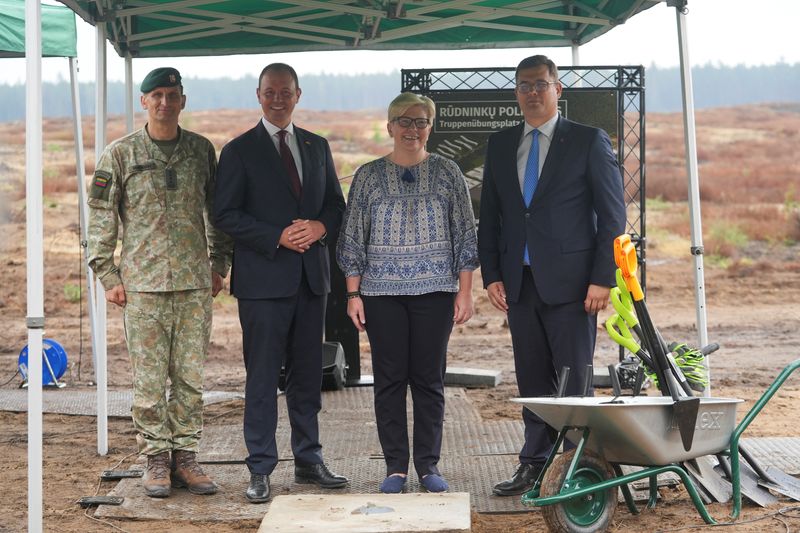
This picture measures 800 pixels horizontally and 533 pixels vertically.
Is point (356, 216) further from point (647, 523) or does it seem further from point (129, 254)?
point (647, 523)

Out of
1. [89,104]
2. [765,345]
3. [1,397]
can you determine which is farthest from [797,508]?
[89,104]

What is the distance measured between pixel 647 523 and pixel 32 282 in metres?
2.76

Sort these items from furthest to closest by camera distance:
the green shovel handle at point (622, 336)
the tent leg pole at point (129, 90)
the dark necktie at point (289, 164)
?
the tent leg pole at point (129, 90)
the dark necktie at point (289, 164)
the green shovel handle at point (622, 336)

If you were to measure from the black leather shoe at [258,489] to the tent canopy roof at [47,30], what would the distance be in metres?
4.65

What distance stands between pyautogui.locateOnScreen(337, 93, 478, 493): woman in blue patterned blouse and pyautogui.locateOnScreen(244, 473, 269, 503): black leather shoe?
0.56m

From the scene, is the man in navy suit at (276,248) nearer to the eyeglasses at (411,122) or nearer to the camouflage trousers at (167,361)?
the camouflage trousers at (167,361)

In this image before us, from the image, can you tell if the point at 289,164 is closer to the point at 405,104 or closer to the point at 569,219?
the point at 405,104

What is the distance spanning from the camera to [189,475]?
5793mm

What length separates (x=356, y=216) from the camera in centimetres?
553

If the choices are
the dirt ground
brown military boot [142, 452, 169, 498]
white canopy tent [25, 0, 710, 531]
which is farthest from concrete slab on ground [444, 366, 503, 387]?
brown military boot [142, 452, 169, 498]

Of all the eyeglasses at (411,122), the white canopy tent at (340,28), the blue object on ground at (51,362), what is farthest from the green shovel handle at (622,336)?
the blue object on ground at (51,362)

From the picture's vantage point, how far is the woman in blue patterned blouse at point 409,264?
542 cm

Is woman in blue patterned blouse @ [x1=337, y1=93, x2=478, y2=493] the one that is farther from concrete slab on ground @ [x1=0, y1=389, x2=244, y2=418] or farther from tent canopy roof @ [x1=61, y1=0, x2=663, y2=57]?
concrete slab on ground @ [x1=0, y1=389, x2=244, y2=418]

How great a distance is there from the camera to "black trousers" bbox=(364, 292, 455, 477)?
17.9 feet
